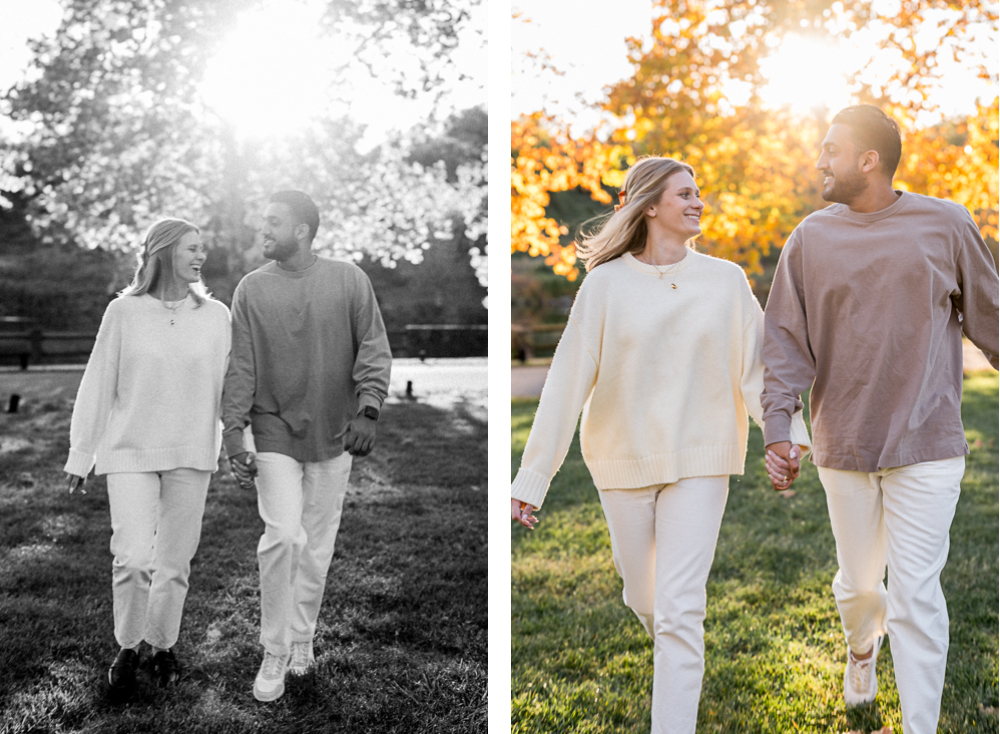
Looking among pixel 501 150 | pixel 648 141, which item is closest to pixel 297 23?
pixel 648 141

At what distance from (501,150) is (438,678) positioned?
2.21 meters

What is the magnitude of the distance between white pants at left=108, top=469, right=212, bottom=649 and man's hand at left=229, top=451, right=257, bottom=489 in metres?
0.15

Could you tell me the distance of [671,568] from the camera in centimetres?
280

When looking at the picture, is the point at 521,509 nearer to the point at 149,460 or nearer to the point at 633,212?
the point at 633,212

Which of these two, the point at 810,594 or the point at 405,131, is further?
the point at 405,131

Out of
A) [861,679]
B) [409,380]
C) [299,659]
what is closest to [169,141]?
[409,380]

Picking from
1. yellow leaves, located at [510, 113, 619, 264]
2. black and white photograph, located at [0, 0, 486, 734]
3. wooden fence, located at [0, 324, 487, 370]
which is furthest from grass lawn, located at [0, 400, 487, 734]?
wooden fence, located at [0, 324, 487, 370]

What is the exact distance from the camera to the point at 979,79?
7785 mm

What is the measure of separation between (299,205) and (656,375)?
4.69 ft

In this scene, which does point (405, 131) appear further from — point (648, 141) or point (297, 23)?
point (648, 141)

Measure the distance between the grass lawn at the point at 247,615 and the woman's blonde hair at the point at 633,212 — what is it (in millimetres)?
1924

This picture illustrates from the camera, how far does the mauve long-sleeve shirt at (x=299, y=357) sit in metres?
3.41

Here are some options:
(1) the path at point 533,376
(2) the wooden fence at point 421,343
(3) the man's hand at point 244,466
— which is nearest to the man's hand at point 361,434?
(3) the man's hand at point 244,466

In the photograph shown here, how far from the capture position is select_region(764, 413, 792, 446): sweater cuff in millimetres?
2834
